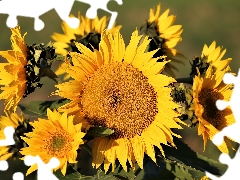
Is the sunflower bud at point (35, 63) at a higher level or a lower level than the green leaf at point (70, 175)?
higher

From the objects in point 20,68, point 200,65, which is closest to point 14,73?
point 20,68

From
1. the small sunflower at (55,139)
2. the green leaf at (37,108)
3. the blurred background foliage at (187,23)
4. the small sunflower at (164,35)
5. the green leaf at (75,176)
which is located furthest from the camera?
the blurred background foliage at (187,23)

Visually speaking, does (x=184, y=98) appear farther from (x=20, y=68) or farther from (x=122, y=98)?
(x=20, y=68)

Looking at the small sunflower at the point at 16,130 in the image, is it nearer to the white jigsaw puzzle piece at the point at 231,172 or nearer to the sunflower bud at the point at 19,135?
the sunflower bud at the point at 19,135

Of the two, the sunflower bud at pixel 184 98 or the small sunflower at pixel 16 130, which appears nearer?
the sunflower bud at pixel 184 98

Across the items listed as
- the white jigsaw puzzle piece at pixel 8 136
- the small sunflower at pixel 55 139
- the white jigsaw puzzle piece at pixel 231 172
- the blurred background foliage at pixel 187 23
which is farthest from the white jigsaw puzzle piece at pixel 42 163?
the blurred background foliage at pixel 187 23

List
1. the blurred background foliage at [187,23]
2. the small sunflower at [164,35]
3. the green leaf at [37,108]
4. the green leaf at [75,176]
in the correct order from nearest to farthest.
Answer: the green leaf at [75,176] → the green leaf at [37,108] → the small sunflower at [164,35] → the blurred background foliage at [187,23]

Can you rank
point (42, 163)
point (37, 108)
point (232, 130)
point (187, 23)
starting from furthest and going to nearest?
1. point (187, 23)
2. point (37, 108)
3. point (232, 130)
4. point (42, 163)

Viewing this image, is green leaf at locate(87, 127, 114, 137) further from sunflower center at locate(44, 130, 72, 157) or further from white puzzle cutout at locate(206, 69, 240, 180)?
white puzzle cutout at locate(206, 69, 240, 180)
